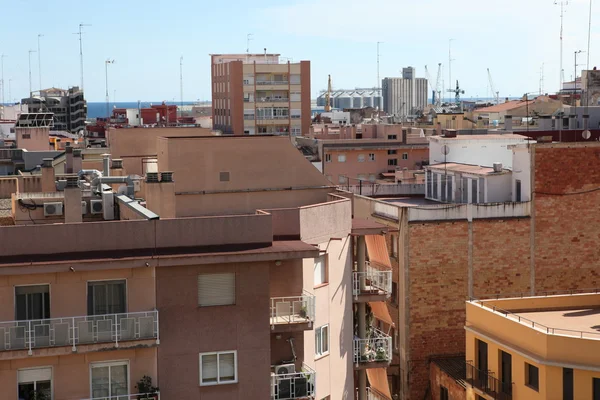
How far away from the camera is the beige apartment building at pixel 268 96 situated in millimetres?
103875

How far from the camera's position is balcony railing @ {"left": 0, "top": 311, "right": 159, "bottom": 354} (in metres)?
20.6

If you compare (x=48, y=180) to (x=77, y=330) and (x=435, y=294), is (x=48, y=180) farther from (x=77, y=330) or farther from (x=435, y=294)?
(x=77, y=330)

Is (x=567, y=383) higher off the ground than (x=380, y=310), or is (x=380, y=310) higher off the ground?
(x=380, y=310)

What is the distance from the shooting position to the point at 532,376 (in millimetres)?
32938

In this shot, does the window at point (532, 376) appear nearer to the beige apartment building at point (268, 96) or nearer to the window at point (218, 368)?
the window at point (218, 368)

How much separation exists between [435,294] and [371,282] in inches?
560

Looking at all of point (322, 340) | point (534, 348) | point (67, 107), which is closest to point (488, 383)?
point (534, 348)

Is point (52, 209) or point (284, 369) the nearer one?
point (284, 369)

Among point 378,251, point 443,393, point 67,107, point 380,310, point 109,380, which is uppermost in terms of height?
point 67,107

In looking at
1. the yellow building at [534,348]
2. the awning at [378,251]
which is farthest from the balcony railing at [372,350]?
the yellow building at [534,348]

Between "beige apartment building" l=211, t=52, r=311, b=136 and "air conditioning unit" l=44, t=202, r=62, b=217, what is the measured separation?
74.3 m

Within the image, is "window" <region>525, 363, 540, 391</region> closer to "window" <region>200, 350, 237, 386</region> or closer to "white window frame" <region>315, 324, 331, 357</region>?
"white window frame" <region>315, 324, 331, 357</region>

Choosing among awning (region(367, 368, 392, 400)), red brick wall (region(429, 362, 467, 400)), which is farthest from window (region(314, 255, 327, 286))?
red brick wall (region(429, 362, 467, 400))

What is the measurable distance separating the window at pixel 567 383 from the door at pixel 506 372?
267 cm
